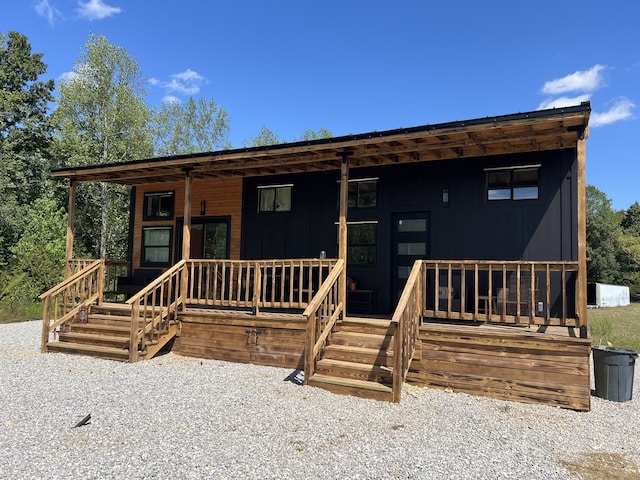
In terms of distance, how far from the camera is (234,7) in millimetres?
19578

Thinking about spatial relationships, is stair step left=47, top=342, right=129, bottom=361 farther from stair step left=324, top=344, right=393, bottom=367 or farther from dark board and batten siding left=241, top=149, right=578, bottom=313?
dark board and batten siding left=241, top=149, right=578, bottom=313

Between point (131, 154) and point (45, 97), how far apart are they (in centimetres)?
743

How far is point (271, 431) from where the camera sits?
413 cm

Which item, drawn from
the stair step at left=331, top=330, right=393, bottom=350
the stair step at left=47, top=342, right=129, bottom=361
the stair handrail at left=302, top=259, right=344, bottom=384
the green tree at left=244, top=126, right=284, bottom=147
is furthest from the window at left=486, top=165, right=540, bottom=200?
the green tree at left=244, top=126, right=284, bottom=147

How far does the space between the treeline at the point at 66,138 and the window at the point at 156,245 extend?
35.3 ft

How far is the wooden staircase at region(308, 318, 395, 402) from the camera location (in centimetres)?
524

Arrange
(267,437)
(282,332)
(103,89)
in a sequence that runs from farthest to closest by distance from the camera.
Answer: (103,89) < (282,332) < (267,437)

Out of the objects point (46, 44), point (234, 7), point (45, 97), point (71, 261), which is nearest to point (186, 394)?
point (71, 261)

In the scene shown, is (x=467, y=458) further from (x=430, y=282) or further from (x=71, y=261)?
(x=71, y=261)

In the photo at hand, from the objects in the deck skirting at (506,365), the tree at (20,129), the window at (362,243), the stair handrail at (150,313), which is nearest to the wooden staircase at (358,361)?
the deck skirting at (506,365)

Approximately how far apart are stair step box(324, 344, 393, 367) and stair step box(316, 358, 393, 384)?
0.08 m

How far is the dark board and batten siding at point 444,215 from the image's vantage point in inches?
291

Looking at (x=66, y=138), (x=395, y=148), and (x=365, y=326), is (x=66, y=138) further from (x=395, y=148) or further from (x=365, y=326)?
(x=365, y=326)

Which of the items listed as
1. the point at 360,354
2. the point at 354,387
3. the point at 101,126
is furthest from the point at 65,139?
the point at 354,387
